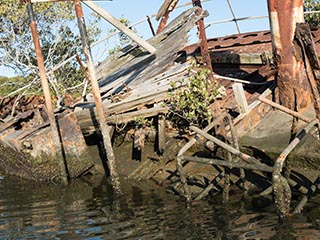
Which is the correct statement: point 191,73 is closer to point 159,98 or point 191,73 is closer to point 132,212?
point 159,98

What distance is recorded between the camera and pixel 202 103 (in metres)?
10.9

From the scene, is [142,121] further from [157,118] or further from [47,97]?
[47,97]

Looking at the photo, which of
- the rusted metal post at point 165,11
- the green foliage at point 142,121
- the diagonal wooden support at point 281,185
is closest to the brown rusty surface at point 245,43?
the rusted metal post at point 165,11

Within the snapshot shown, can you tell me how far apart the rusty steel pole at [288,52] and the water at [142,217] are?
2557mm

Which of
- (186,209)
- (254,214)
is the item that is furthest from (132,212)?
(254,214)

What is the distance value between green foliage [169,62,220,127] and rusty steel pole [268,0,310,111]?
1660 millimetres

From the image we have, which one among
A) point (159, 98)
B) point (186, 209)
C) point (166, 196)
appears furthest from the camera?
point (159, 98)

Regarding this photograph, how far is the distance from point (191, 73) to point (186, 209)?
473cm

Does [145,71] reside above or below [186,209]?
above

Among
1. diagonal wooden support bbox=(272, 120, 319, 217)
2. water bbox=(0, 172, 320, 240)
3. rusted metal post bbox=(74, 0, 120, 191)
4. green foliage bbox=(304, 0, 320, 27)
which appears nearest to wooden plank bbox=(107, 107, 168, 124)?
rusted metal post bbox=(74, 0, 120, 191)

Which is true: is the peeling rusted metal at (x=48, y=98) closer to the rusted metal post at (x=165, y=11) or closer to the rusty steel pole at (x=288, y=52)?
the rusted metal post at (x=165, y=11)

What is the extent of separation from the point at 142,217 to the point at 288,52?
177 inches

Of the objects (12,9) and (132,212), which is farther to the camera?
(12,9)

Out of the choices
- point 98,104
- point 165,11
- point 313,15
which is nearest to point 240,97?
point 98,104
